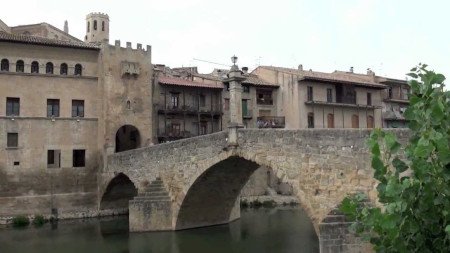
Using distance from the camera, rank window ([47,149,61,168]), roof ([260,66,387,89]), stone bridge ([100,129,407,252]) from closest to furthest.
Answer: stone bridge ([100,129,407,252]) → window ([47,149,61,168]) → roof ([260,66,387,89])

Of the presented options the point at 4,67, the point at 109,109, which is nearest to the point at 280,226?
the point at 109,109

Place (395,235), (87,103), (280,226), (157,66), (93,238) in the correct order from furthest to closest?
(157,66), (87,103), (280,226), (93,238), (395,235)

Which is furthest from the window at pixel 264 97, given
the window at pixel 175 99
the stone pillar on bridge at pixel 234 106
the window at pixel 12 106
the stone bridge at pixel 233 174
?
the stone pillar on bridge at pixel 234 106

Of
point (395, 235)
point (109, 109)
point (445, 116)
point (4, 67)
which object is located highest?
point (4, 67)

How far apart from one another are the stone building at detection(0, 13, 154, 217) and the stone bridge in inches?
84.4

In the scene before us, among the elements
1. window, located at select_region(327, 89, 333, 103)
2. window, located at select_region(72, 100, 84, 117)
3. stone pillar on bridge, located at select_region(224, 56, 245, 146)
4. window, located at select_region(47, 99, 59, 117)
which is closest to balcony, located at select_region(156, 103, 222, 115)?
window, located at select_region(72, 100, 84, 117)

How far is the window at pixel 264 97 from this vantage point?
135 ft

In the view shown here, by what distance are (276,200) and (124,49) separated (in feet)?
50.9

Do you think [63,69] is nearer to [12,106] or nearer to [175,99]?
[12,106]

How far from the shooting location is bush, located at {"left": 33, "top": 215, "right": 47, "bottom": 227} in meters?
28.7

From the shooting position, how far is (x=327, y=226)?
15477 mm

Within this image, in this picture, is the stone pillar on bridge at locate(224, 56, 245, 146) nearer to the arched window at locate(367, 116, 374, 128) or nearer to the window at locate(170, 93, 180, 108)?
the window at locate(170, 93, 180, 108)

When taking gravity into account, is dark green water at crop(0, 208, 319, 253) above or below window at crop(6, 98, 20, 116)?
below

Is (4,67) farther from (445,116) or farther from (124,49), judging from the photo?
(445,116)
